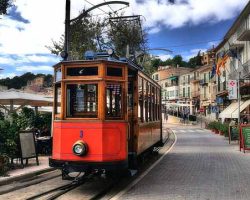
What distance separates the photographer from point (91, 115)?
36.6 ft

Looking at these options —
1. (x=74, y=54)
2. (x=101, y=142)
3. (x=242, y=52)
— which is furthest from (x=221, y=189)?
(x=242, y=52)

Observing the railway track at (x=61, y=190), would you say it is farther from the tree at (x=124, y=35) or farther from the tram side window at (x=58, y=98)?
the tree at (x=124, y=35)

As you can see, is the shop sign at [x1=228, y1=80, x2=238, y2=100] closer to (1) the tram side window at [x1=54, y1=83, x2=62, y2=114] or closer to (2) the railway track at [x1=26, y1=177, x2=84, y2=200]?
(2) the railway track at [x1=26, y1=177, x2=84, y2=200]

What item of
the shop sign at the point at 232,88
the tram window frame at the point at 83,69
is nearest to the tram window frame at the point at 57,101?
the tram window frame at the point at 83,69

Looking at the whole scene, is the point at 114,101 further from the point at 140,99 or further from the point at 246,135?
the point at 246,135

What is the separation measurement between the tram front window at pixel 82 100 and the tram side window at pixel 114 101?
288mm

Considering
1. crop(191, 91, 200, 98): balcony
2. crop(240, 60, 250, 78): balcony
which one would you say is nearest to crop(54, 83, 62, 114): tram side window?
crop(240, 60, 250, 78): balcony

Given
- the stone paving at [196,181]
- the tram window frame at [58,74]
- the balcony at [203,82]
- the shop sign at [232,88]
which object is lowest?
the stone paving at [196,181]

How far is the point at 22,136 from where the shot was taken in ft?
49.2

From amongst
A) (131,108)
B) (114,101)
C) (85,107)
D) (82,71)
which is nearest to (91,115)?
(85,107)

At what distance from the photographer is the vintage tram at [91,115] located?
10820 mm

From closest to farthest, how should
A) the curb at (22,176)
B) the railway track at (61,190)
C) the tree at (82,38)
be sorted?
the railway track at (61,190) → the curb at (22,176) → the tree at (82,38)

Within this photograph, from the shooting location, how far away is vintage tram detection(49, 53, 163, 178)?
35.5ft

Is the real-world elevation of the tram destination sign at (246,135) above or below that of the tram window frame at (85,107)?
below
